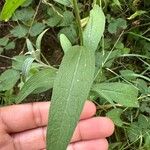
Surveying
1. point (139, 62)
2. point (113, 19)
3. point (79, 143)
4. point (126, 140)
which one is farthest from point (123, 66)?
point (79, 143)

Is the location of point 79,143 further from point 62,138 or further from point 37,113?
point 62,138

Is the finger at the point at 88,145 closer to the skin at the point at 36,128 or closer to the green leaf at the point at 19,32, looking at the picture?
the skin at the point at 36,128

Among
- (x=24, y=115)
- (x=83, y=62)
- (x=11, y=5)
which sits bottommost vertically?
(x=24, y=115)

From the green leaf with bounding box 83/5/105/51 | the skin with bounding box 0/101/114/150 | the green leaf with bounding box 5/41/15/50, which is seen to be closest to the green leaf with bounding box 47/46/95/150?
the green leaf with bounding box 83/5/105/51

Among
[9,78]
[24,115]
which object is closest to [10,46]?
[9,78]

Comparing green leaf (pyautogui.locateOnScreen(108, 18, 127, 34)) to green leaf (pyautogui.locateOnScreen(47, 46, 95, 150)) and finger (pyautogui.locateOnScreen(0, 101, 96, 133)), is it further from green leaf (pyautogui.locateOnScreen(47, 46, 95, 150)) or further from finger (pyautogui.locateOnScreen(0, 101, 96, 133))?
green leaf (pyautogui.locateOnScreen(47, 46, 95, 150))

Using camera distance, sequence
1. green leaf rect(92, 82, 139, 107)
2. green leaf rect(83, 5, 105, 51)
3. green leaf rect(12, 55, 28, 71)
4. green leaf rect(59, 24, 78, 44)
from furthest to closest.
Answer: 1. green leaf rect(59, 24, 78, 44)
2. green leaf rect(12, 55, 28, 71)
3. green leaf rect(92, 82, 139, 107)
4. green leaf rect(83, 5, 105, 51)

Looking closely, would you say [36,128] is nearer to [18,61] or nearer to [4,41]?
[18,61]
